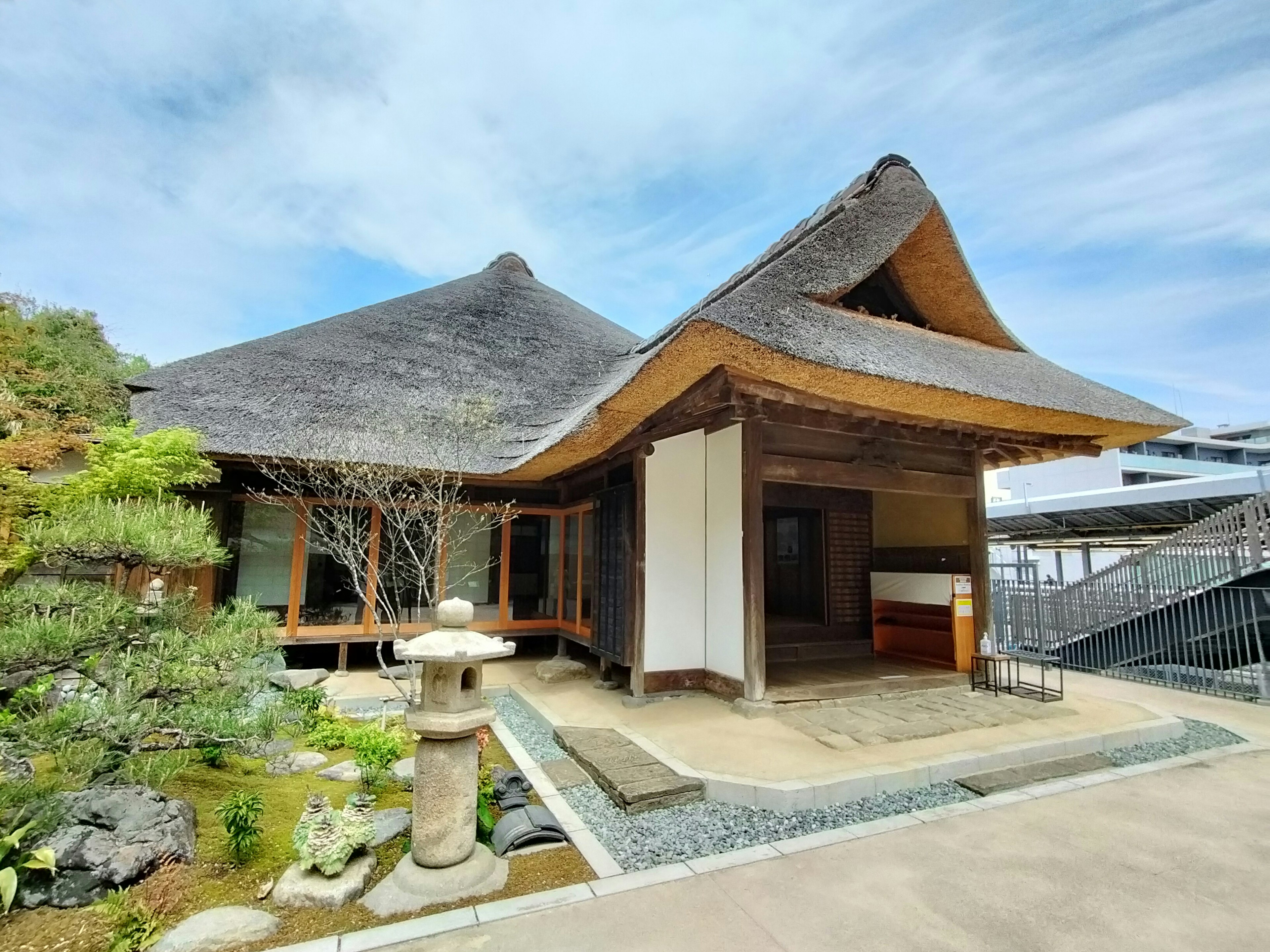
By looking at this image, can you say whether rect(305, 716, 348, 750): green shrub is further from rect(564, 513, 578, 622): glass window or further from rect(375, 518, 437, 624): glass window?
rect(564, 513, 578, 622): glass window

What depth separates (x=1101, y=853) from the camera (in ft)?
9.38

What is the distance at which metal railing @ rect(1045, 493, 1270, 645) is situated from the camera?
686 centimetres

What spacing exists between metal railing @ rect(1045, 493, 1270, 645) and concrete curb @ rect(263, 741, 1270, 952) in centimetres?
501

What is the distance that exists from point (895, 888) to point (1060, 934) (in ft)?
1.93

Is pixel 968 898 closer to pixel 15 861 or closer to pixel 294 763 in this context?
pixel 15 861

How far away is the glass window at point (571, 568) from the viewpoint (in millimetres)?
7230

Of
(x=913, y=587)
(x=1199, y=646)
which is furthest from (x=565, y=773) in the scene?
(x=1199, y=646)

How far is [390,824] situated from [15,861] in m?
1.40

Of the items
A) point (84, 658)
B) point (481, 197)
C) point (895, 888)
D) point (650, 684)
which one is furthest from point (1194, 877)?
point (481, 197)

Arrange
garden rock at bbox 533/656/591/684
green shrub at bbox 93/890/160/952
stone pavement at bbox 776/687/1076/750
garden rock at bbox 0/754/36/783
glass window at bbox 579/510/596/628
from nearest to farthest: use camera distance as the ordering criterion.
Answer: green shrub at bbox 93/890/160/952 < garden rock at bbox 0/754/36/783 < stone pavement at bbox 776/687/1076/750 < garden rock at bbox 533/656/591/684 < glass window at bbox 579/510/596/628

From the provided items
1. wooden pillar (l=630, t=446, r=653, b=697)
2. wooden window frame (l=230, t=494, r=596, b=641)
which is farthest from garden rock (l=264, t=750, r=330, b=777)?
wooden pillar (l=630, t=446, r=653, b=697)

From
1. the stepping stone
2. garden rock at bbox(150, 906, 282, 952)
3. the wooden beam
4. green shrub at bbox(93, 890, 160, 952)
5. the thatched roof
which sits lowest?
the stepping stone

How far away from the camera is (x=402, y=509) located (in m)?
6.87

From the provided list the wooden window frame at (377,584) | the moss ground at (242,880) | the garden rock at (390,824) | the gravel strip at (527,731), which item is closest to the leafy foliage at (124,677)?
the moss ground at (242,880)
